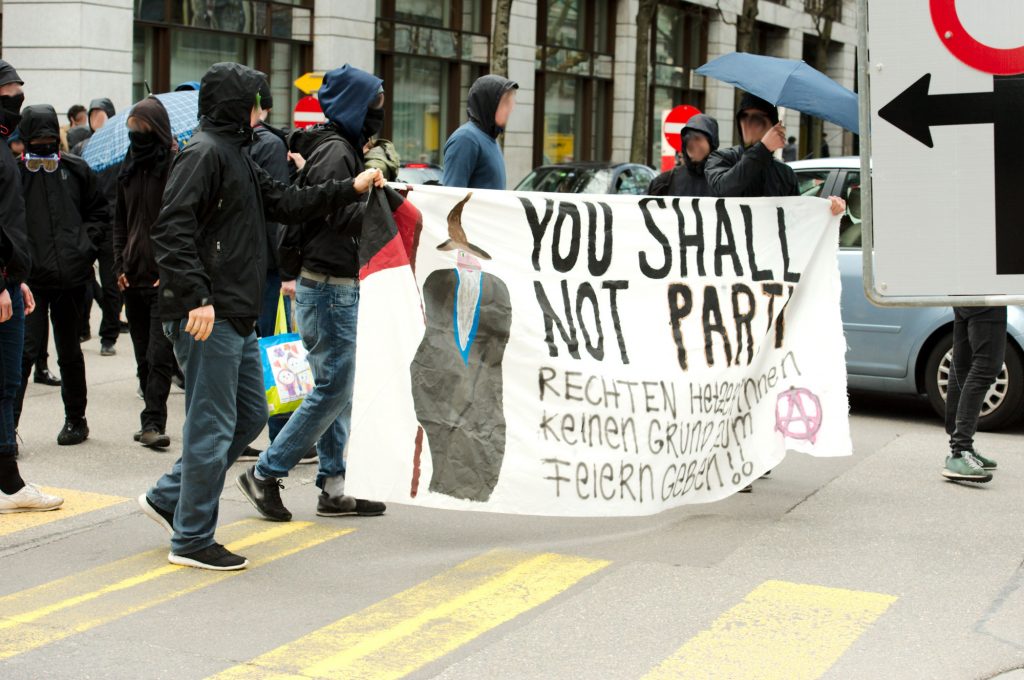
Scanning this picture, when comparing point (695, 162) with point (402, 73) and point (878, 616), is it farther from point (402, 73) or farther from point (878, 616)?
point (402, 73)

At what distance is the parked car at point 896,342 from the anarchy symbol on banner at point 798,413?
259cm

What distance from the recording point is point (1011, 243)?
3.46 metres

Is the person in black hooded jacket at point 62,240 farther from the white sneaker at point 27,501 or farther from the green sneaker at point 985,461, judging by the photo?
the green sneaker at point 985,461

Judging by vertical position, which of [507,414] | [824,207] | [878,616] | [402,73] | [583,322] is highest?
[402,73]

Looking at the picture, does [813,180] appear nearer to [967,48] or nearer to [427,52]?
[967,48]

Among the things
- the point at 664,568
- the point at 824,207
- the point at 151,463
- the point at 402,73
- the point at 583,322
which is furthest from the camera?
the point at 402,73

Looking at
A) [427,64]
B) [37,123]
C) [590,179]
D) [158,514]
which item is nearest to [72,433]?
[37,123]

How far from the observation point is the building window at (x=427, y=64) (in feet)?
86.2

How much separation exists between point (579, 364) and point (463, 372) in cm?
54

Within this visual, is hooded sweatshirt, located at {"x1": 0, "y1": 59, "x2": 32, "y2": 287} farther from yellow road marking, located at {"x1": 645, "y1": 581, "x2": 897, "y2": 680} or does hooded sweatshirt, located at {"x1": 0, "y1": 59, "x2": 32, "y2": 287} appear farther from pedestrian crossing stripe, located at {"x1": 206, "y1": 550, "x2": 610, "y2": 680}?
yellow road marking, located at {"x1": 645, "y1": 581, "x2": 897, "y2": 680}

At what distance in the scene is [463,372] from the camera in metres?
6.13

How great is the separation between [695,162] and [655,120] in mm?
29594

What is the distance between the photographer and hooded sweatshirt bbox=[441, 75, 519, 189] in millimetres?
7031

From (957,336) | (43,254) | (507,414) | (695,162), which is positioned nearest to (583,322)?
(507,414)
